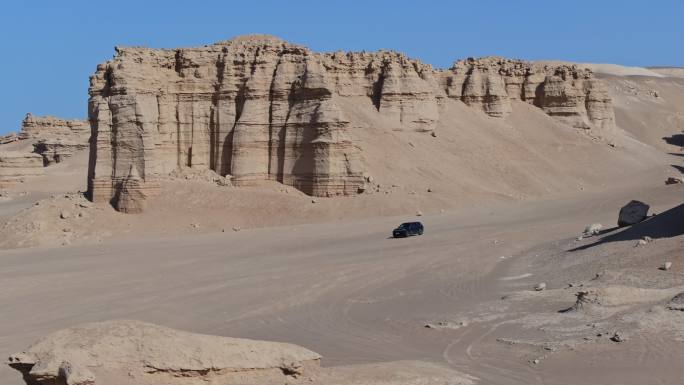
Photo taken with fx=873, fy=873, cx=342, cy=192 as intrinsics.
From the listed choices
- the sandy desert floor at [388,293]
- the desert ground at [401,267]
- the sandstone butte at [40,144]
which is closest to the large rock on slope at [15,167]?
the sandstone butte at [40,144]

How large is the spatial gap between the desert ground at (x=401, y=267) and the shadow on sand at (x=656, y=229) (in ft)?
0.36

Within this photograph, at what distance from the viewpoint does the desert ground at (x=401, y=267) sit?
50.9 ft

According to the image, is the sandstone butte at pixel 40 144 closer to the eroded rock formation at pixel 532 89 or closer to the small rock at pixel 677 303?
the eroded rock formation at pixel 532 89

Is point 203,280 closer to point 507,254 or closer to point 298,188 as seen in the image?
point 507,254

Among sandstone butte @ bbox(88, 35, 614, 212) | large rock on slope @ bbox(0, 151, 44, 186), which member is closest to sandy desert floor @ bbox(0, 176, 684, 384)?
sandstone butte @ bbox(88, 35, 614, 212)

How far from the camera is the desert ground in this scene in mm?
15523

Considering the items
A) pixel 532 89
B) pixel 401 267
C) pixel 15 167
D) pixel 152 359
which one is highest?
pixel 532 89

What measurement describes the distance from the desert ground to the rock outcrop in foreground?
343cm

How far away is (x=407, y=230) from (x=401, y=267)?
769 centimetres

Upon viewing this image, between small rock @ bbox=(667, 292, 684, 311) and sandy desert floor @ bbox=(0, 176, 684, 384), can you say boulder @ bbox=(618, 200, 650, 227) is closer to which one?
sandy desert floor @ bbox=(0, 176, 684, 384)

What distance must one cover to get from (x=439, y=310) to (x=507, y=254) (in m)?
9.67

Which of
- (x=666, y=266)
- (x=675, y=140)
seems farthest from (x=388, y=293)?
(x=675, y=140)

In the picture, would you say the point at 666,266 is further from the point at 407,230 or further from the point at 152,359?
the point at 407,230

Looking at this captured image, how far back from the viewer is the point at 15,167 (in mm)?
68500
